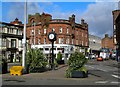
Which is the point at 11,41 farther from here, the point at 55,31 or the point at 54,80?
the point at 54,80

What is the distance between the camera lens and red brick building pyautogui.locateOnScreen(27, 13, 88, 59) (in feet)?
278

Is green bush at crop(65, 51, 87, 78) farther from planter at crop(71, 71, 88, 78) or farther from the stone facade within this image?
the stone facade

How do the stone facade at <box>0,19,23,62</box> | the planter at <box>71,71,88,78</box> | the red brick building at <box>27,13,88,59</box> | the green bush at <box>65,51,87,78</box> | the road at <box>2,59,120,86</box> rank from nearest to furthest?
the road at <box>2,59,120,86</box>
the planter at <box>71,71,88,78</box>
the green bush at <box>65,51,87,78</box>
the stone facade at <box>0,19,23,62</box>
the red brick building at <box>27,13,88,59</box>

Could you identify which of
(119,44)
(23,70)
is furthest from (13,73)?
(119,44)

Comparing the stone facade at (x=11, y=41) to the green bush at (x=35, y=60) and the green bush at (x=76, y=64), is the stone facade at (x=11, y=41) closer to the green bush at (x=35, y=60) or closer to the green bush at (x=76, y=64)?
the green bush at (x=35, y=60)

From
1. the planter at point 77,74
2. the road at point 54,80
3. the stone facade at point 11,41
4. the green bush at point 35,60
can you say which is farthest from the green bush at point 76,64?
the stone facade at point 11,41

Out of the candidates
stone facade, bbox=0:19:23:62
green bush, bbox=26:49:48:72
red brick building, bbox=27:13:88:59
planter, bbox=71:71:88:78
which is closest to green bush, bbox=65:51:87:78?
planter, bbox=71:71:88:78

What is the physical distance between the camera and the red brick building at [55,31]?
8481cm

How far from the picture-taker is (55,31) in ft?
278

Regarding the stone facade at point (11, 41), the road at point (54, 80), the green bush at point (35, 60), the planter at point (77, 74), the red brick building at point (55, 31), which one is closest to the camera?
the road at point (54, 80)

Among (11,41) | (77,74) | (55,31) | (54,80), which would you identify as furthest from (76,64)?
(55,31)

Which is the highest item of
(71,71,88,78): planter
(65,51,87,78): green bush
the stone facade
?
the stone facade

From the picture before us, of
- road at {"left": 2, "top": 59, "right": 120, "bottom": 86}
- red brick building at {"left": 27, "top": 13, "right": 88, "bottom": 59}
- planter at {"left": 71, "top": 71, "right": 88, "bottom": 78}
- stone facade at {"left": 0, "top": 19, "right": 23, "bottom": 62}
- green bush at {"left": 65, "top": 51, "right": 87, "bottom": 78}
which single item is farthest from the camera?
red brick building at {"left": 27, "top": 13, "right": 88, "bottom": 59}

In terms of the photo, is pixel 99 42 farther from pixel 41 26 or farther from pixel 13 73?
pixel 13 73
